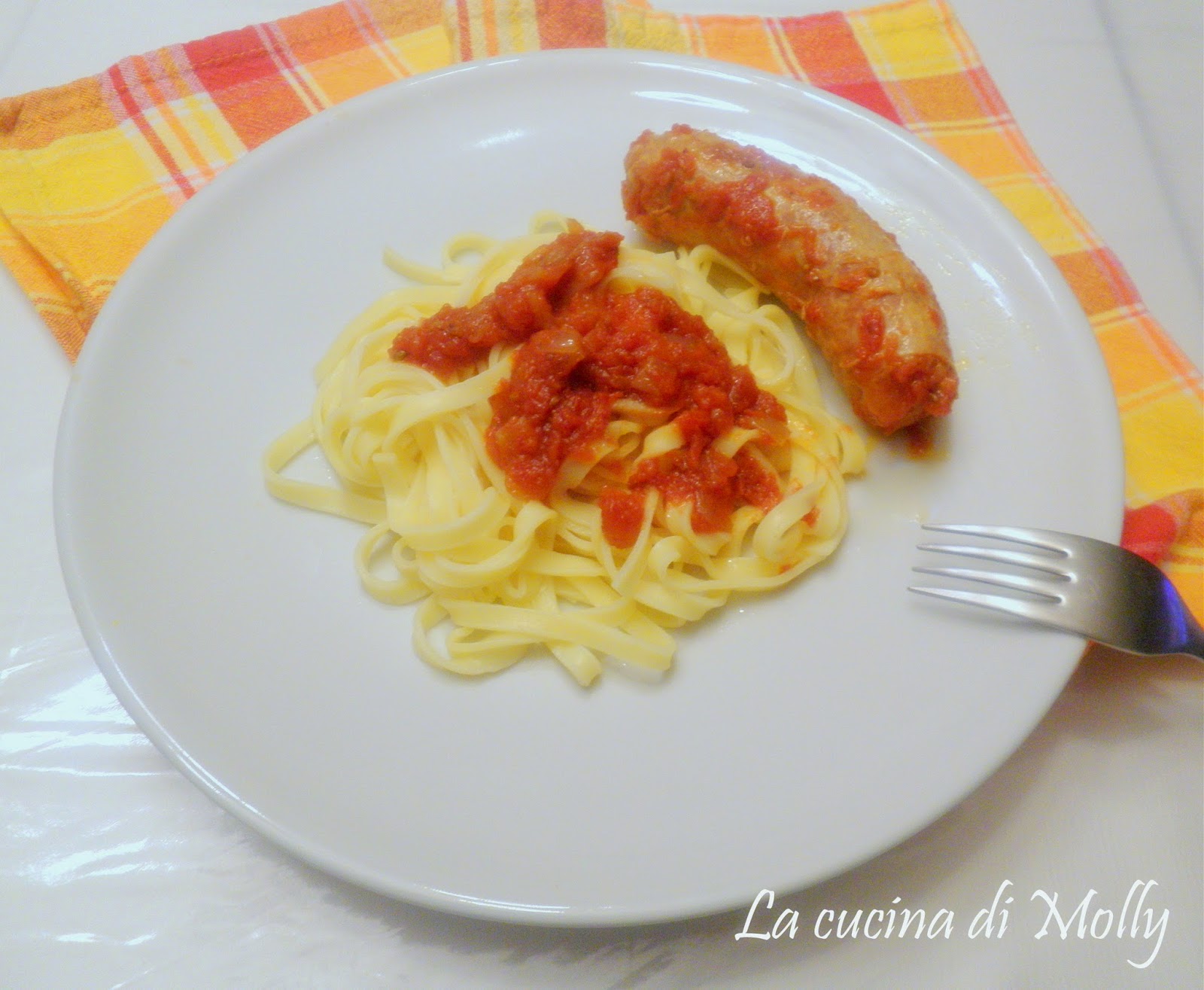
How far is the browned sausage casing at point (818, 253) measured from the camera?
9.55 ft

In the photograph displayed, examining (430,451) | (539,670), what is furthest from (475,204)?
(539,670)

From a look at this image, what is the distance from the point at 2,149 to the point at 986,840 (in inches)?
189

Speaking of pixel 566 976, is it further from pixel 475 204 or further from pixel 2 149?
pixel 2 149

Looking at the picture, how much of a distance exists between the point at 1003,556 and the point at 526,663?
1506 mm

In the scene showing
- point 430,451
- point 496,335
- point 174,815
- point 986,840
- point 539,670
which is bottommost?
point 986,840

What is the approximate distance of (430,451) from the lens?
10.9 feet

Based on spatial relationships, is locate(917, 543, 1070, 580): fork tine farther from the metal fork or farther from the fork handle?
the fork handle

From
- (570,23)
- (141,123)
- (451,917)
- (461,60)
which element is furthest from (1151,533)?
(141,123)

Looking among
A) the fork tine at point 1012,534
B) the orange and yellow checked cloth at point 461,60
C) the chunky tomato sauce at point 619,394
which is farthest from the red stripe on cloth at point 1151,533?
the chunky tomato sauce at point 619,394

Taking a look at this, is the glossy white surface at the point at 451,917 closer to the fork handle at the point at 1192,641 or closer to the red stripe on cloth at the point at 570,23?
the fork handle at the point at 1192,641

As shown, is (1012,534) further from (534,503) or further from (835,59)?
(835,59)

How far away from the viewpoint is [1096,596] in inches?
101

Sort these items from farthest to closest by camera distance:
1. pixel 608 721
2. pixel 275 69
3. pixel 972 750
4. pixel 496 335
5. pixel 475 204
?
pixel 275 69, pixel 475 204, pixel 496 335, pixel 608 721, pixel 972 750

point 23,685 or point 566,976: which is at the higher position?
point 23,685
